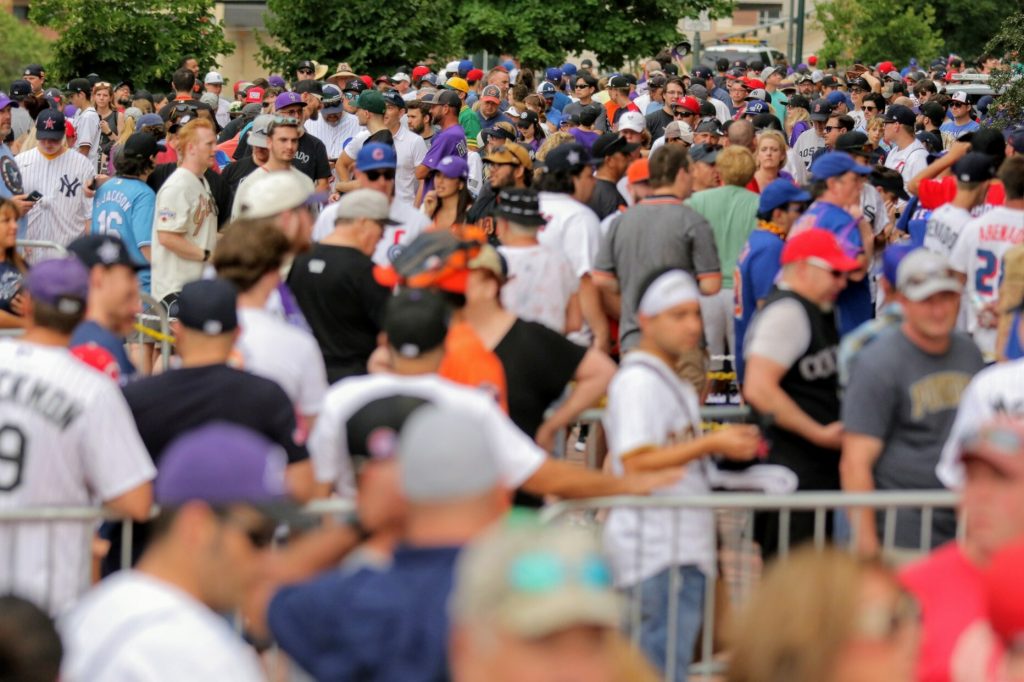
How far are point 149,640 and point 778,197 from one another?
704cm

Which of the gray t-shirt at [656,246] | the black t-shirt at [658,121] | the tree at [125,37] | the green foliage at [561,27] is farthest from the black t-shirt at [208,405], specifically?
the green foliage at [561,27]

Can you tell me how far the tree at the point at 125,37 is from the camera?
2888 cm

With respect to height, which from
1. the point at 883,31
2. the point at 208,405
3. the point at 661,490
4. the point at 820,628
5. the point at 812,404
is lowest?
the point at 661,490

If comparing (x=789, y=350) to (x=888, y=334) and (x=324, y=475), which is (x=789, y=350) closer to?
(x=888, y=334)

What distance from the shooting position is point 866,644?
3.84 m

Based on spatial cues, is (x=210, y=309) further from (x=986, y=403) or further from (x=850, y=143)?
(x=850, y=143)

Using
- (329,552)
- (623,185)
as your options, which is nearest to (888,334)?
(329,552)

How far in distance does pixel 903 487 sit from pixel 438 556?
3419mm

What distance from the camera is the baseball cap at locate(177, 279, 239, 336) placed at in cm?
613

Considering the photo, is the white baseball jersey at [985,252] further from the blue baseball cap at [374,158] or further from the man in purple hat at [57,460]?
the man in purple hat at [57,460]

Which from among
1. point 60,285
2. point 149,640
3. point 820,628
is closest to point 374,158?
point 60,285

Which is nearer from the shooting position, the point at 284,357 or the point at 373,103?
the point at 284,357

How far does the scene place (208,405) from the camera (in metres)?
6.13

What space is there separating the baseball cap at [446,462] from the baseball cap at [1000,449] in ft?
5.09
